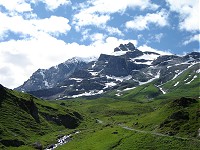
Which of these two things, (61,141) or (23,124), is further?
(23,124)

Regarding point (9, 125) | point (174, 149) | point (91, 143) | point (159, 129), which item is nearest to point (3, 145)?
point (9, 125)

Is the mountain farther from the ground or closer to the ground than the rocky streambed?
farther from the ground

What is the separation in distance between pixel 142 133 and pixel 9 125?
6419 centimetres

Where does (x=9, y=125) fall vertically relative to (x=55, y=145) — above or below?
above

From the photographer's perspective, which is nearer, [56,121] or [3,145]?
[3,145]

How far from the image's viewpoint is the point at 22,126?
163 meters

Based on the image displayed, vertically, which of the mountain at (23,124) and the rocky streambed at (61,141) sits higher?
the mountain at (23,124)

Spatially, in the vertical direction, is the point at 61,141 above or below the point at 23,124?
below

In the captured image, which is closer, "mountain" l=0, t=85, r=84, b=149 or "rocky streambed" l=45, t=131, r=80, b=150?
"rocky streambed" l=45, t=131, r=80, b=150

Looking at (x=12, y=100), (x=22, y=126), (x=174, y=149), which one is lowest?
(x=174, y=149)

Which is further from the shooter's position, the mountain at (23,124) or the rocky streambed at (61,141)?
the mountain at (23,124)

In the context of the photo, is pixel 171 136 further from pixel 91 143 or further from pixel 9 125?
pixel 9 125

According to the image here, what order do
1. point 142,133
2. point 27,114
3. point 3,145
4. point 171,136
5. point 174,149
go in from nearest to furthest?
point 174,149, point 171,136, point 142,133, point 3,145, point 27,114

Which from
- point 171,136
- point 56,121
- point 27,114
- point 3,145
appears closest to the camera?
point 171,136
